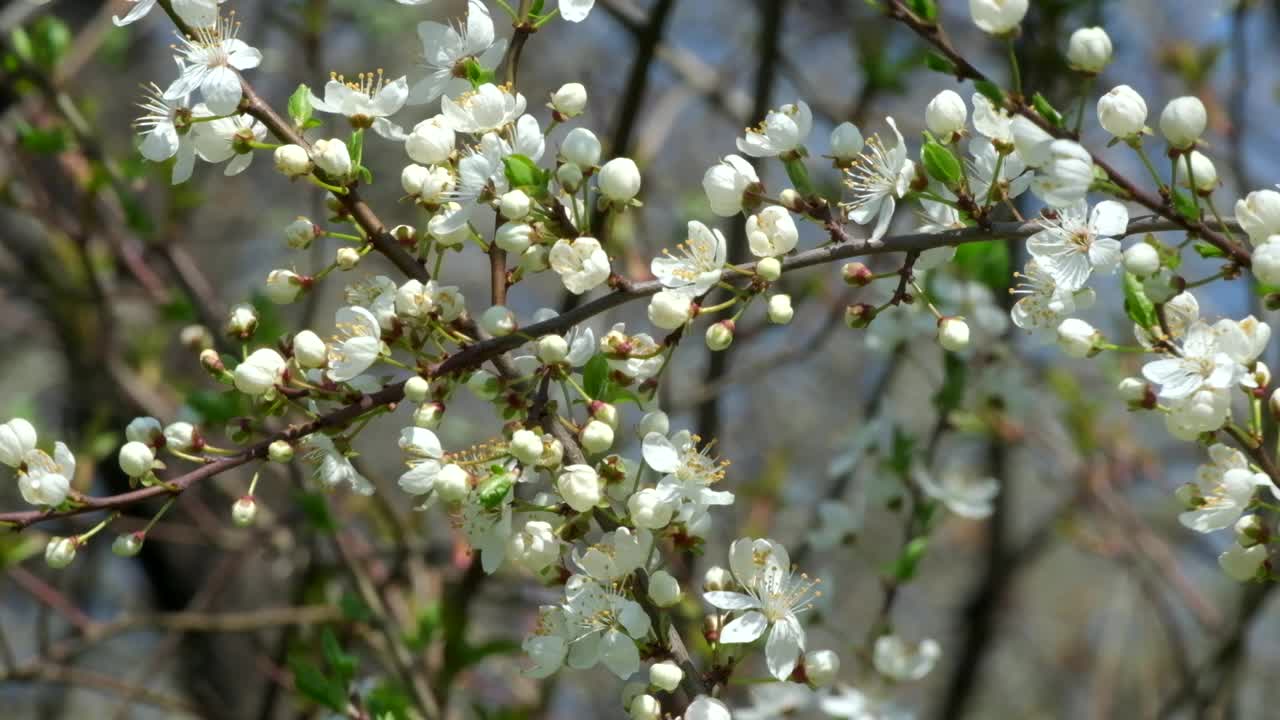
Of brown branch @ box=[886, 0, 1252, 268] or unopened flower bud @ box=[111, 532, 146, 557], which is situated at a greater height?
brown branch @ box=[886, 0, 1252, 268]

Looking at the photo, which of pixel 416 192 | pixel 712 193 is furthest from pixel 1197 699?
pixel 416 192

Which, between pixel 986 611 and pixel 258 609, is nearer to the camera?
pixel 258 609

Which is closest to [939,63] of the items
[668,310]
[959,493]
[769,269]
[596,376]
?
[769,269]

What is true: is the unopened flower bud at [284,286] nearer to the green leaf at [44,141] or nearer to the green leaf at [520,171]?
the green leaf at [520,171]

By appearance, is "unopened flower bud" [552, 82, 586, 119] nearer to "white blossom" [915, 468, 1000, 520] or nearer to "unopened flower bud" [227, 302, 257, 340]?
"unopened flower bud" [227, 302, 257, 340]

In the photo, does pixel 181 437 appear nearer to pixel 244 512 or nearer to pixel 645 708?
pixel 244 512

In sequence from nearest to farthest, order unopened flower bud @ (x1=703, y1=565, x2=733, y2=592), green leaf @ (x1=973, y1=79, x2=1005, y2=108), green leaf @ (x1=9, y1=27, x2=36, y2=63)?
green leaf @ (x1=973, y1=79, x2=1005, y2=108), unopened flower bud @ (x1=703, y1=565, x2=733, y2=592), green leaf @ (x1=9, y1=27, x2=36, y2=63)

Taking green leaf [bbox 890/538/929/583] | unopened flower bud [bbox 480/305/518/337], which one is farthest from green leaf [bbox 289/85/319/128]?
green leaf [bbox 890/538/929/583]

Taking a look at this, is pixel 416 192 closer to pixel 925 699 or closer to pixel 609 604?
pixel 609 604
